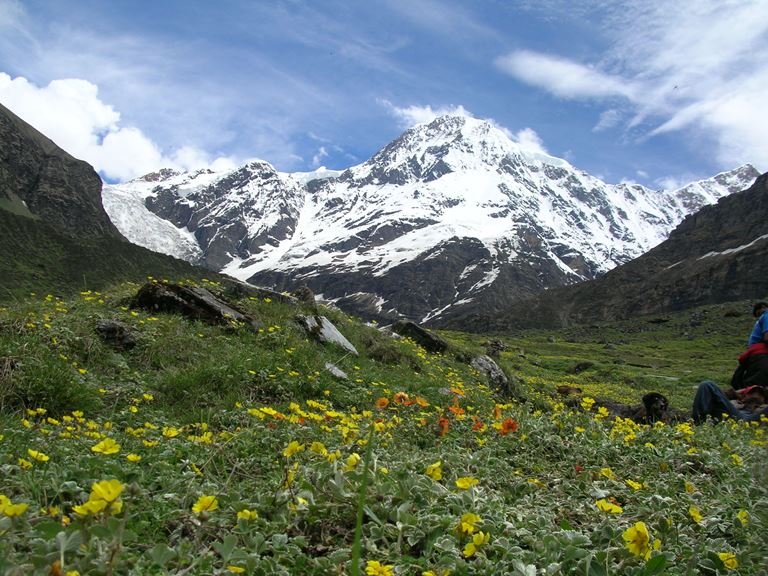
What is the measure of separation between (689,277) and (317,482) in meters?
182

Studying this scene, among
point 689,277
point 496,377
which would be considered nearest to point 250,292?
point 496,377

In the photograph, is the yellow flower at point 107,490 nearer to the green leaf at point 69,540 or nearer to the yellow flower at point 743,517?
the green leaf at point 69,540

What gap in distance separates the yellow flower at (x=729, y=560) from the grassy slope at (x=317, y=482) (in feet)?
0.18

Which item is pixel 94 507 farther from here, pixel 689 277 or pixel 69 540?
pixel 689 277

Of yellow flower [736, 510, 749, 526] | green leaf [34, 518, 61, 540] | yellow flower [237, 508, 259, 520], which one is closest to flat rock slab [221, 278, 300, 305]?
yellow flower [237, 508, 259, 520]

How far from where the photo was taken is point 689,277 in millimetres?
160375

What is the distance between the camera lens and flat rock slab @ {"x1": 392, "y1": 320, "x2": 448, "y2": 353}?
1762cm

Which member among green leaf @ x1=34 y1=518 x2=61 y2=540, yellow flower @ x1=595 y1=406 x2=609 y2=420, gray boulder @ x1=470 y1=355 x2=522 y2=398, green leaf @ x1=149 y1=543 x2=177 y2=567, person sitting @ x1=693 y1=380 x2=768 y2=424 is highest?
person sitting @ x1=693 y1=380 x2=768 y2=424

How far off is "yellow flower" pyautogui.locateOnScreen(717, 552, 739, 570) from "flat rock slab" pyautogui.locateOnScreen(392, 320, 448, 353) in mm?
14742

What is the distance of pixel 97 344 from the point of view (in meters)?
8.40

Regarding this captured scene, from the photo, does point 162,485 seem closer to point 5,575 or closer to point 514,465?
point 5,575

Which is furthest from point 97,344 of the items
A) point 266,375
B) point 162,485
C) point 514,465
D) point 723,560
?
point 723,560

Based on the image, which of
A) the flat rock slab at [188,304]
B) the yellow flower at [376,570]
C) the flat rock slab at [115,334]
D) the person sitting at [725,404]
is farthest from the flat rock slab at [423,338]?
the yellow flower at [376,570]

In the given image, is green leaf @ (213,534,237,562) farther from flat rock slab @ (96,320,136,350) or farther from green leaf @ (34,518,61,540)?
flat rock slab @ (96,320,136,350)
